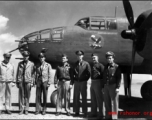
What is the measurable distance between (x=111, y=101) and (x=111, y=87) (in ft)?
1.49

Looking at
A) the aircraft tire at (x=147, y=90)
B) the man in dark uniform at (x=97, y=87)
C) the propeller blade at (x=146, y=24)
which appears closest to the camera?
the man in dark uniform at (x=97, y=87)

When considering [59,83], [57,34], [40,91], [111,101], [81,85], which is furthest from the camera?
[57,34]

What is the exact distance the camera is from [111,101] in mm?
6070

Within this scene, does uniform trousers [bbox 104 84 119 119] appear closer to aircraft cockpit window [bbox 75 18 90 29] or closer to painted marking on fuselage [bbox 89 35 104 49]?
painted marking on fuselage [bbox 89 35 104 49]

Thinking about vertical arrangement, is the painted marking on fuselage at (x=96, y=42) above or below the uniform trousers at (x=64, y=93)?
above

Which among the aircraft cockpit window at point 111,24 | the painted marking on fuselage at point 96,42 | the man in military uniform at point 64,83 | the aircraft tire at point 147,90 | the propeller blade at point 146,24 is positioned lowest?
the aircraft tire at point 147,90

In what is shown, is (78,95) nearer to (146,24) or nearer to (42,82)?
(42,82)

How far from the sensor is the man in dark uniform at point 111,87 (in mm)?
6027

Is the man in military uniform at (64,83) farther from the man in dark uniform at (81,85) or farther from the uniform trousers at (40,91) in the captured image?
the uniform trousers at (40,91)

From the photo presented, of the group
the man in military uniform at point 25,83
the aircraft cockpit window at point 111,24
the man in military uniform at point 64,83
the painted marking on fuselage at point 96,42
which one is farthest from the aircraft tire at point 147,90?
the man in military uniform at point 25,83

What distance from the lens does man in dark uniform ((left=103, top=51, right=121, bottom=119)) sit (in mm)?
6027

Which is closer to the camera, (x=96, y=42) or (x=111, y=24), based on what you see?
(x=96, y=42)

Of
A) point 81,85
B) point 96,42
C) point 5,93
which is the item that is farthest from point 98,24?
point 5,93

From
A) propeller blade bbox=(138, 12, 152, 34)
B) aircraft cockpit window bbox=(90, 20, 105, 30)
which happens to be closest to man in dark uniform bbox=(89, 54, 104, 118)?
propeller blade bbox=(138, 12, 152, 34)
